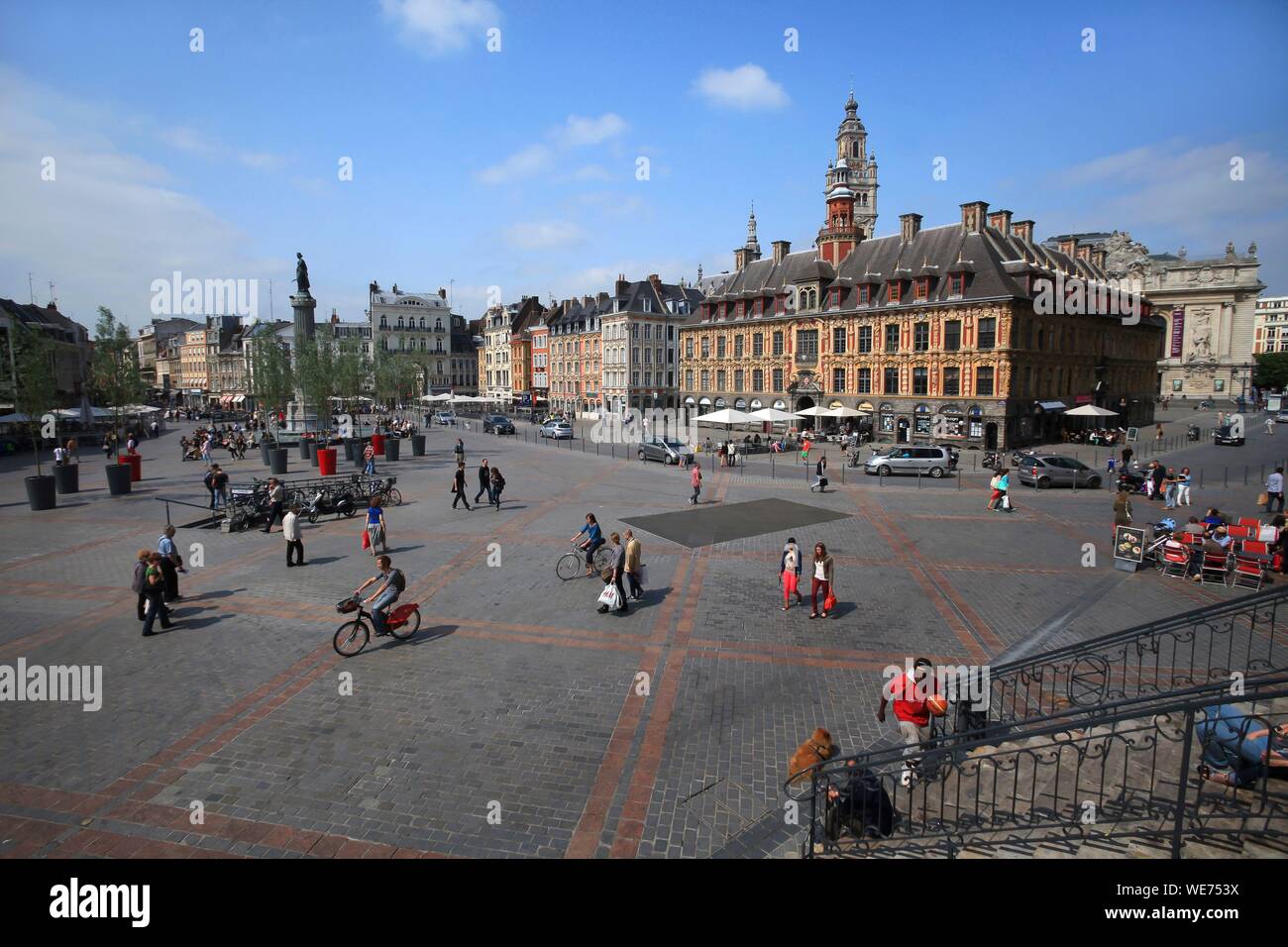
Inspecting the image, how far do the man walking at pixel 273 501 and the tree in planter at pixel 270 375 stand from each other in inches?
805

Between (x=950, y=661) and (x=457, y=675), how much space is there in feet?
25.4

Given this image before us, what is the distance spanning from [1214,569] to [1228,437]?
39131mm

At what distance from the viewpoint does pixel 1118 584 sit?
48.5 ft

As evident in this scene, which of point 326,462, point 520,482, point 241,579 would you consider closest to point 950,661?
point 241,579

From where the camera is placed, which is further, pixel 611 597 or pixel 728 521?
pixel 728 521

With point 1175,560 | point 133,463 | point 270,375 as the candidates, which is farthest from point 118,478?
point 1175,560

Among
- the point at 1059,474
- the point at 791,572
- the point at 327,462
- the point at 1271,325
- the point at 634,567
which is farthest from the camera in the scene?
the point at 1271,325

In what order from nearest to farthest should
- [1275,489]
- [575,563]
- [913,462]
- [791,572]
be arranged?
1. [791,572]
2. [575,563]
3. [1275,489]
4. [913,462]

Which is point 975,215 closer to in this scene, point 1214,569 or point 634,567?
point 1214,569

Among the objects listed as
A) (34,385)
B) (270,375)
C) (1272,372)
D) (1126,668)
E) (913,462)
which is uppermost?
(1272,372)

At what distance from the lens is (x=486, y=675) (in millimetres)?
10141

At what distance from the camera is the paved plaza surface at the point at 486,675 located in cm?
678
